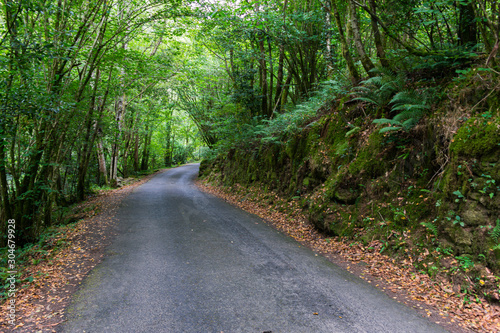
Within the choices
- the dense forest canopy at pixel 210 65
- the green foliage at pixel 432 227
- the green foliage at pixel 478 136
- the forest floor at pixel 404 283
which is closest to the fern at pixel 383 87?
the dense forest canopy at pixel 210 65

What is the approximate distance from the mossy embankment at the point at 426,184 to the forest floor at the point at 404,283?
174 millimetres

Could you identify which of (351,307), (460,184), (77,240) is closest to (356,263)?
(351,307)

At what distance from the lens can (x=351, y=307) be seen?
3.56 metres

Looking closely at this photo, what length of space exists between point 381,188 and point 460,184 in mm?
1602

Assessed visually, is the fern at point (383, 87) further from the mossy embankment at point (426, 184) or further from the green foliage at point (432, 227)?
the green foliage at point (432, 227)

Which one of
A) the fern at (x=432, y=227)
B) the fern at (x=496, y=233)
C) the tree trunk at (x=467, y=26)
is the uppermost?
the tree trunk at (x=467, y=26)

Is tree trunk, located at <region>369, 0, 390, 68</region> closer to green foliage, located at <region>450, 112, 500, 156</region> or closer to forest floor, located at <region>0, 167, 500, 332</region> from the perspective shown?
green foliage, located at <region>450, 112, 500, 156</region>

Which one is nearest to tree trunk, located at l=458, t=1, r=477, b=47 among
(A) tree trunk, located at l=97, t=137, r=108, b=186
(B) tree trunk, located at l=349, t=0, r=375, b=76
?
(B) tree trunk, located at l=349, t=0, r=375, b=76

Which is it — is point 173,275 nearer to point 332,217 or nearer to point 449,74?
point 332,217

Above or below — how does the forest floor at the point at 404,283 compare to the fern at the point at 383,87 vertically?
below

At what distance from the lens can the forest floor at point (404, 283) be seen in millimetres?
3188

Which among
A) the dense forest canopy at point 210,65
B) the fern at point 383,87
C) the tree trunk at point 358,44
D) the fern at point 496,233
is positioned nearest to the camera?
the fern at point 496,233

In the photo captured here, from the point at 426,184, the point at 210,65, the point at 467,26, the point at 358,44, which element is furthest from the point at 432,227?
the point at 210,65

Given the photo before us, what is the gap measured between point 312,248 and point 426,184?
2726mm
